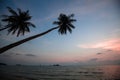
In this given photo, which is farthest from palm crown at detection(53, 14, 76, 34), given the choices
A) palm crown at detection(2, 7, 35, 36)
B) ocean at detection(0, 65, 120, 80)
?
ocean at detection(0, 65, 120, 80)

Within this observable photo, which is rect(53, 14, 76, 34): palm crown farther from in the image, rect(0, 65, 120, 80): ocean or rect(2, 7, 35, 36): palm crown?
rect(0, 65, 120, 80): ocean

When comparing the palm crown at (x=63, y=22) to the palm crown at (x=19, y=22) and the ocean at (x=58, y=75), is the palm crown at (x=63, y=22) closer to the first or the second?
the palm crown at (x=19, y=22)

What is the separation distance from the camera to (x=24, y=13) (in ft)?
61.6

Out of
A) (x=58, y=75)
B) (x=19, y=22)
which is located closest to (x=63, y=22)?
(x=19, y=22)

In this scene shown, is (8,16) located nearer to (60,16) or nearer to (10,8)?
(10,8)

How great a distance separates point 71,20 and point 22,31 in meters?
9.83

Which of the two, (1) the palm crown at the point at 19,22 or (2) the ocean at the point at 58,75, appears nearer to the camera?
(1) the palm crown at the point at 19,22

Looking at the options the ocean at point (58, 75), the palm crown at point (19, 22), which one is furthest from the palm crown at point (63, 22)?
the ocean at point (58, 75)

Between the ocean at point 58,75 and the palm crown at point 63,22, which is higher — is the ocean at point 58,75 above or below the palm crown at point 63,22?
below

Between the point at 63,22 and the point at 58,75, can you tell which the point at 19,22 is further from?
the point at 58,75

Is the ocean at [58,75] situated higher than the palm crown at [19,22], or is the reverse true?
the palm crown at [19,22]

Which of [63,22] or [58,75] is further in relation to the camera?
[58,75]

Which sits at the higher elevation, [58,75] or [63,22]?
[63,22]

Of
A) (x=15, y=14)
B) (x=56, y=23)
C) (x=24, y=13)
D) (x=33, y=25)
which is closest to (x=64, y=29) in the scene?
(x=56, y=23)
